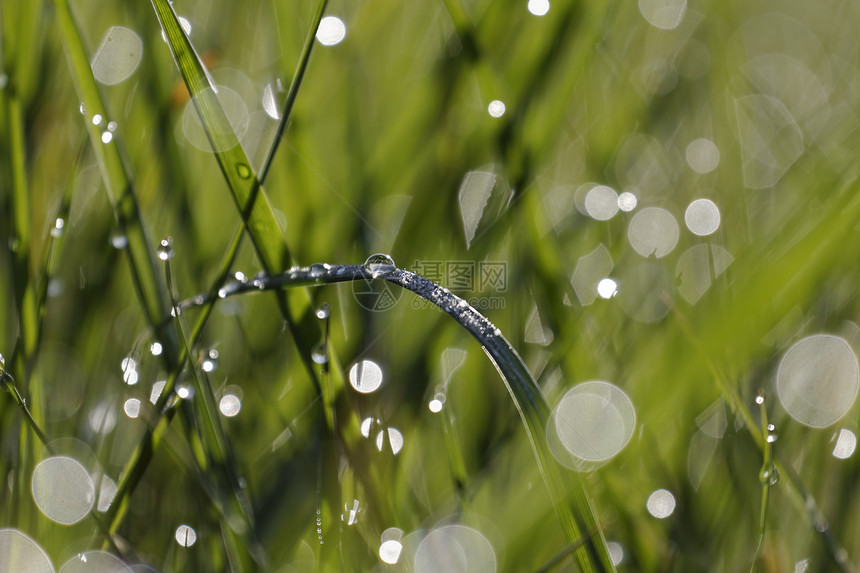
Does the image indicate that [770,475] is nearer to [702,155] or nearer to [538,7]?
[538,7]

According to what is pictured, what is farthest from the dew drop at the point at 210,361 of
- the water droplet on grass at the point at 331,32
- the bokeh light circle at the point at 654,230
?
the bokeh light circle at the point at 654,230

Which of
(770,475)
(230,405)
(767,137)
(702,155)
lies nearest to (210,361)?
(230,405)

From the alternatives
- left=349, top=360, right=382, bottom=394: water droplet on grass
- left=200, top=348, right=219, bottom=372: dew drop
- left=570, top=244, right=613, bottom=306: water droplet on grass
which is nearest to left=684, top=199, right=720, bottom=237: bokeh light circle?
left=570, top=244, right=613, bottom=306: water droplet on grass

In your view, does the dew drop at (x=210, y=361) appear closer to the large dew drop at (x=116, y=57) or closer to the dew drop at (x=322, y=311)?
the dew drop at (x=322, y=311)

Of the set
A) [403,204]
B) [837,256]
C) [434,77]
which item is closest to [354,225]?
[403,204]

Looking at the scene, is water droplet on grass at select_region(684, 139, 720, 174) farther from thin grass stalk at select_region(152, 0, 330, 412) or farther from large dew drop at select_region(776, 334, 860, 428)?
thin grass stalk at select_region(152, 0, 330, 412)

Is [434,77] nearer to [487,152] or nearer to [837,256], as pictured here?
[487,152]
